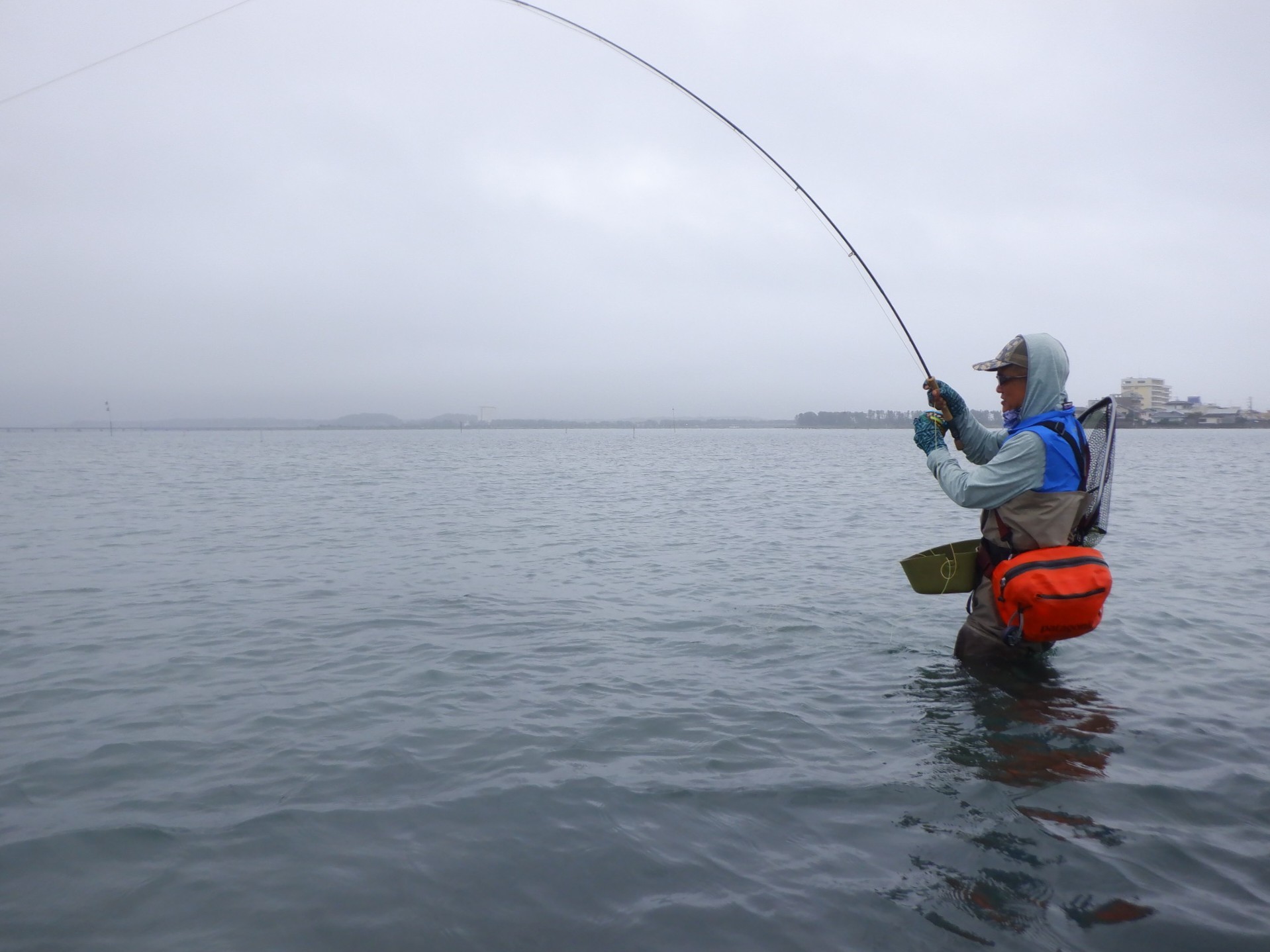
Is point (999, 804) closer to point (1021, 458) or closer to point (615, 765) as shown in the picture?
point (1021, 458)

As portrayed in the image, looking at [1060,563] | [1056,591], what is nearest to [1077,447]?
[1060,563]

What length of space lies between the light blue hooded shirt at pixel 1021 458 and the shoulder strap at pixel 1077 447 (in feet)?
0.75

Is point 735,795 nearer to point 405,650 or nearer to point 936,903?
point 936,903

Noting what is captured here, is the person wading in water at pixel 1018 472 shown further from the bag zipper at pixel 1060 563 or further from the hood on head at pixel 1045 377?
the bag zipper at pixel 1060 563

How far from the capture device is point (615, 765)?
18.0 feet

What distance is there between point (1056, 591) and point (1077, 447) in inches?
42.4

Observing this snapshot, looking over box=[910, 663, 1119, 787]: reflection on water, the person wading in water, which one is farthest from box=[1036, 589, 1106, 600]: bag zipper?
box=[910, 663, 1119, 787]: reflection on water

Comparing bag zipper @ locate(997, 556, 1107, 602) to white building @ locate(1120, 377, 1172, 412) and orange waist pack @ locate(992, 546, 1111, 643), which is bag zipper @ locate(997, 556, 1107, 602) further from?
white building @ locate(1120, 377, 1172, 412)

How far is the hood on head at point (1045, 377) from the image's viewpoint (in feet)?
19.8

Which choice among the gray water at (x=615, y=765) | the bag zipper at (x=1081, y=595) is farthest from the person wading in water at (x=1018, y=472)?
the gray water at (x=615, y=765)

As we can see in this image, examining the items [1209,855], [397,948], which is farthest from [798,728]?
[397,948]

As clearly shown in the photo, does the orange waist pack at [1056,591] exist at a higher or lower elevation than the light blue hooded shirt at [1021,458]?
lower

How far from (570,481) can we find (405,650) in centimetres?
2663

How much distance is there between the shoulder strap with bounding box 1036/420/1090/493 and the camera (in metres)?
5.78
